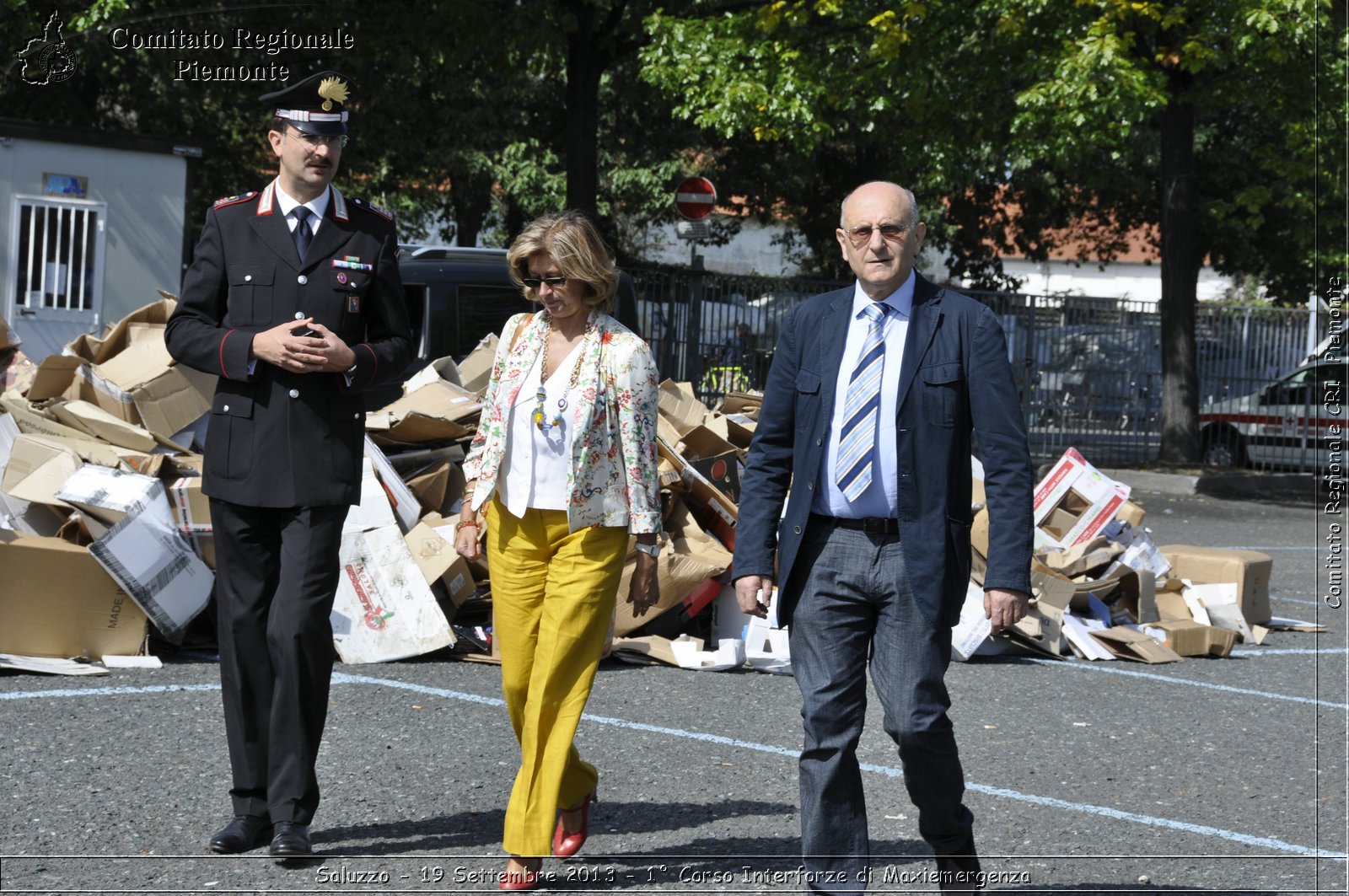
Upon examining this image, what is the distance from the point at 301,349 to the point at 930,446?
5.69 ft

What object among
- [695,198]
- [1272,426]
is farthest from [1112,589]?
[1272,426]

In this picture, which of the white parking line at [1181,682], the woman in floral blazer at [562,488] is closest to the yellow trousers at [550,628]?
the woman in floral blazer at [562,488]

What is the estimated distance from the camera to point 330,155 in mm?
4441

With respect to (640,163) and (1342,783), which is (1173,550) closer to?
(1342,783)

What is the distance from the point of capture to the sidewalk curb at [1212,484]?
19.0 meters

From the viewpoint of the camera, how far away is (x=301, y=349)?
4.25 m

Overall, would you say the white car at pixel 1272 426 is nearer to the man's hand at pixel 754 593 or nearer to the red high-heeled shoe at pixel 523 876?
the man's hand at pixel 754 593

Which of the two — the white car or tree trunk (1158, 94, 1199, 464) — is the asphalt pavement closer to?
tree trunk (1158, 94, 1199, 464)

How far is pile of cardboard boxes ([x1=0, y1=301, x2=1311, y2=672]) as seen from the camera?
682 cm

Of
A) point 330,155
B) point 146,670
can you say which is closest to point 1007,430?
point 330,155

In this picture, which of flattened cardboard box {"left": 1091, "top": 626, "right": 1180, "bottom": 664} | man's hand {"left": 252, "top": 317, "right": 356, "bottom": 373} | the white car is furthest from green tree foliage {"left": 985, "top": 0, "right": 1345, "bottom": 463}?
man's hand {"left": 252, "top": 317, "right": 356, "bottom": 373}

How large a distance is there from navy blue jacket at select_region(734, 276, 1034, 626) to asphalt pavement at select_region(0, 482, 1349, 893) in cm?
106

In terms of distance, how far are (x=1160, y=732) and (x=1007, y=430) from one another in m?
3.48

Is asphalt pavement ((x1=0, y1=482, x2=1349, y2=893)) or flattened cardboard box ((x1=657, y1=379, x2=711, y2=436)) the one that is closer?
asphalt pavement ((x1=0, y1=482, x2=1349, y2=893))
